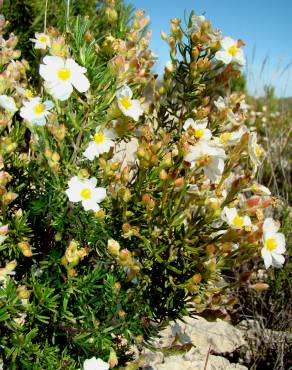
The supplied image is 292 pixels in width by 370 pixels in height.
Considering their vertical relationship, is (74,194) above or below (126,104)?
below

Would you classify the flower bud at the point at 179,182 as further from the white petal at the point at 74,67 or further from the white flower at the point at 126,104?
the white petal at the point at 74,67

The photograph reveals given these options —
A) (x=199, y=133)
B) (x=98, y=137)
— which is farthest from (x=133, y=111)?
(x=199, y=133)

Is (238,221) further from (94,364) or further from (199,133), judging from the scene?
(94,364)

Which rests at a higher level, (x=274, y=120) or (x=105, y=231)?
(x=274, y=120)

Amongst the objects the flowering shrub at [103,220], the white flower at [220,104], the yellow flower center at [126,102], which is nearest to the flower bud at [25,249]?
the flowering shrub at [103,220]

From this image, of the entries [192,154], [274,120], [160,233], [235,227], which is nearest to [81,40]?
[192,154]

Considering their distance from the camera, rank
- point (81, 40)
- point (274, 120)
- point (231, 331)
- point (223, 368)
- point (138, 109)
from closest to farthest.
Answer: point (138, 109)
point (81, 40)
point (223, 368)
point (231, 331)
point (274, 120)

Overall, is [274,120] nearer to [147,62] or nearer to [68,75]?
[147,62]
